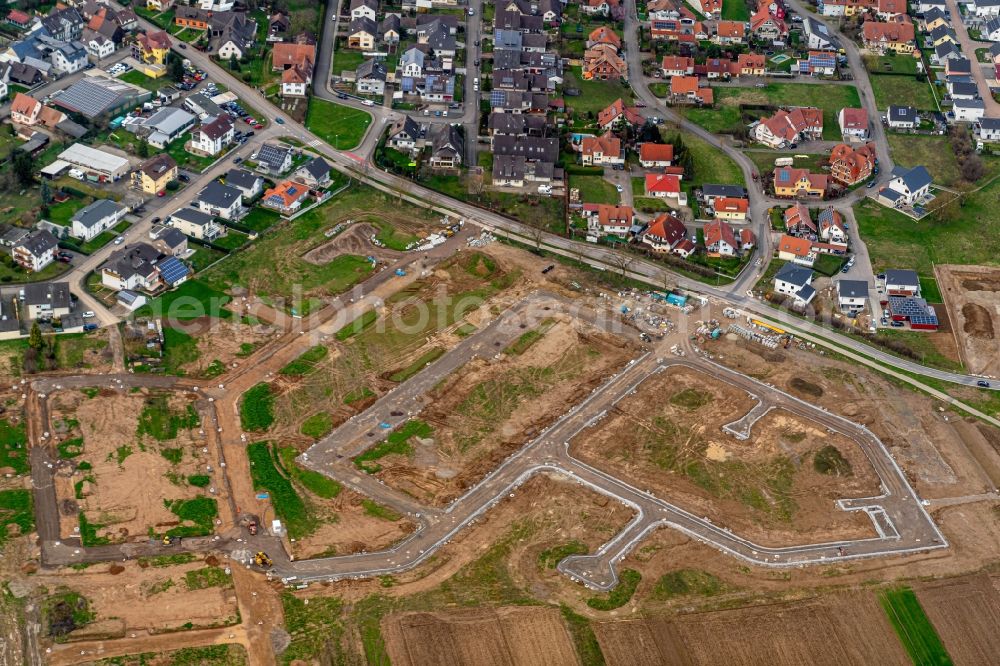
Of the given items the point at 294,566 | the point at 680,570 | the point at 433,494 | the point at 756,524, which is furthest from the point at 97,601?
the point at 756,524

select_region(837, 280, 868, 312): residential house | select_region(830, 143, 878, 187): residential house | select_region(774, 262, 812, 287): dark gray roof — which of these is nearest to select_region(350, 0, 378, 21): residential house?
select_region(830, 143, 878, 187): residential house

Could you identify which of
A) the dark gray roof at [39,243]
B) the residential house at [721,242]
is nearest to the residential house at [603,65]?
the residential house at [721,242]

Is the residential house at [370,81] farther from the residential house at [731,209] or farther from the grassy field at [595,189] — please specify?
the residential house at [731,209]

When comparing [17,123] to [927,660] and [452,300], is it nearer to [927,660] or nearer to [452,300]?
[452,300]

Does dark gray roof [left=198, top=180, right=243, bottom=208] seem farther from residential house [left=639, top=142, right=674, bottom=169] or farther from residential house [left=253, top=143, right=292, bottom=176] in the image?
residential house [left=639, top=142, right=674, bottom=169]

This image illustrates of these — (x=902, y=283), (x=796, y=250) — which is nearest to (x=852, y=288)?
(x=902, y=283)

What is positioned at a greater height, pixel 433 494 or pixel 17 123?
pixel 17 123
